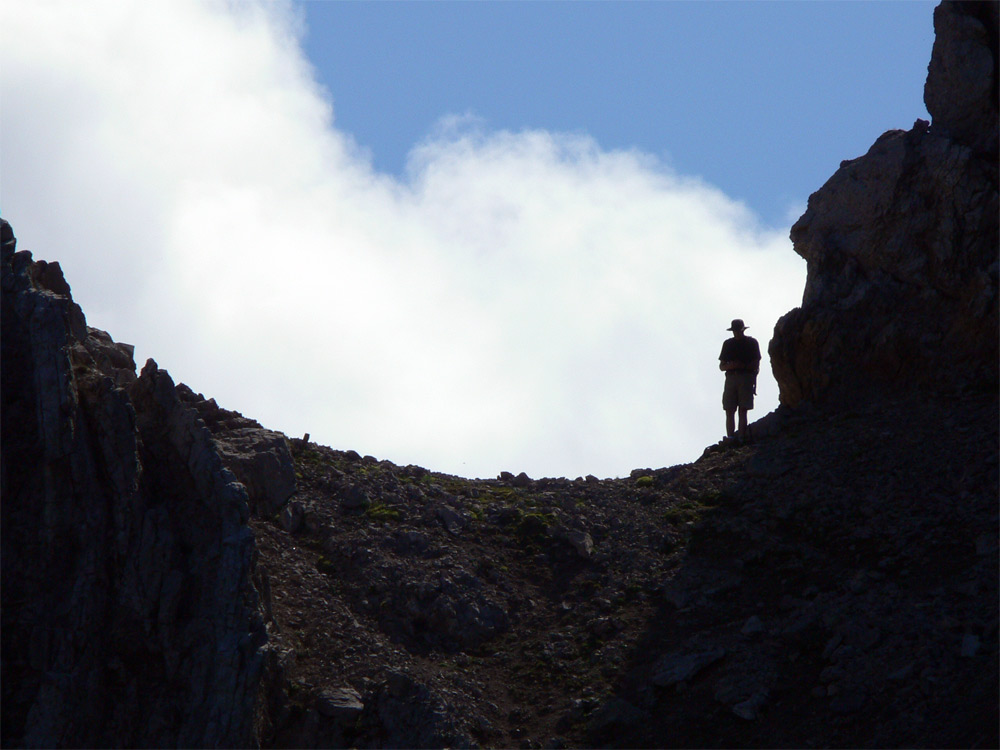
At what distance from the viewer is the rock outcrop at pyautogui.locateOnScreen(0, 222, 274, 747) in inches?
755

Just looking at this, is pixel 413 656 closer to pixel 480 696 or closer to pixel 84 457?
pixel 480 696

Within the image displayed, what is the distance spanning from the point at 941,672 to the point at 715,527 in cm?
738

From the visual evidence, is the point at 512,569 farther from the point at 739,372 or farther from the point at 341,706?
the point at 739,372

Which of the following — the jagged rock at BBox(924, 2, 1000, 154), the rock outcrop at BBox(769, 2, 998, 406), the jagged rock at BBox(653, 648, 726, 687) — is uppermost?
the jagged rock at BBox(924, 2, 1000, 154)

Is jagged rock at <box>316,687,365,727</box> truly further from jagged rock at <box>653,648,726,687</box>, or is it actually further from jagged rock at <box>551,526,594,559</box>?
jagged rock at <box>551,526,594,559</box>

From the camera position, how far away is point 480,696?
21062 millimetres

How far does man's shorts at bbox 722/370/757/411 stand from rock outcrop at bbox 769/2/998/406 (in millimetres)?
964

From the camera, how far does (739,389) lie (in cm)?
3150

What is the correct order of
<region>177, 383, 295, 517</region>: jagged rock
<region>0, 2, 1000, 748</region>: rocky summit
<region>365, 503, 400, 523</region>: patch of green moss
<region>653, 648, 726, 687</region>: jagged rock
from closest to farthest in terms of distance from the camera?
1. <region>0, 2, 1000, 748</region>: rocky summit
2. <region>653, 648, 726, 687</region>: jagged rock
3. <region>177, 383, 295, 517</region>: jagged rock
4. <region>365, 503, 400, 523</region>: patch of green moss

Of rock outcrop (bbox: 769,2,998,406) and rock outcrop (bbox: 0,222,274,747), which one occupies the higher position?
rock outcrop (bbox: 769,2,998,406)

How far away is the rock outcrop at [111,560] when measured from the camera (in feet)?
62.9

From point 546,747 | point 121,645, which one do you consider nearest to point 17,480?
point 121,645

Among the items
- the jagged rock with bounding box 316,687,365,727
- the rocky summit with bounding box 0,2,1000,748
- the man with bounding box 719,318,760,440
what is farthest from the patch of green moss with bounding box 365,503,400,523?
the man with bounding box 719,318,760,440

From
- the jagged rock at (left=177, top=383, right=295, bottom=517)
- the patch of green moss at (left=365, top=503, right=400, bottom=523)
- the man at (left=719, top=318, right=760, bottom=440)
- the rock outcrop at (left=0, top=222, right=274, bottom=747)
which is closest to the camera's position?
the rock outcrop at (left=0, top=222, right=274, bottom=747)
